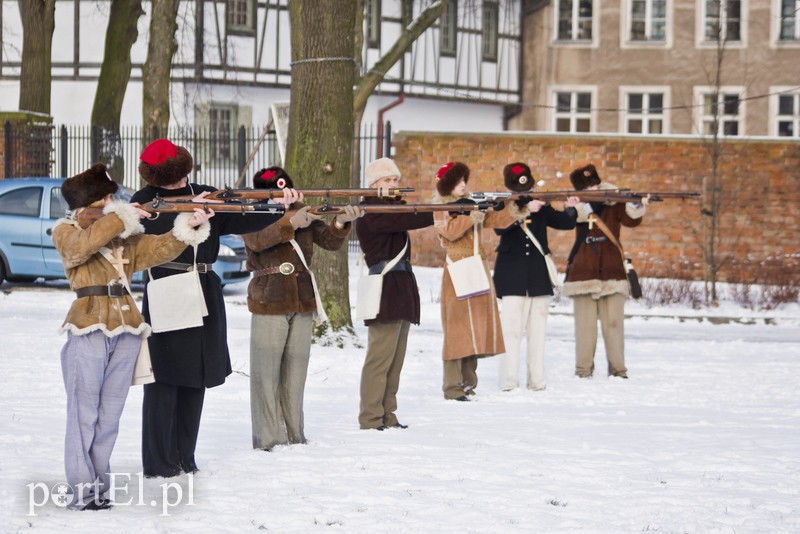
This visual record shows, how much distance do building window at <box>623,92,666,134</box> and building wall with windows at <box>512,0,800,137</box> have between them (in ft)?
0.09

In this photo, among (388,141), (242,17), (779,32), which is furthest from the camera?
(779,32)

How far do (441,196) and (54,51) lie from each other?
26.9 m

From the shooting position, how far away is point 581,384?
41.3ft

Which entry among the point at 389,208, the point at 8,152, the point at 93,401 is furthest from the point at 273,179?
the point at 8,152

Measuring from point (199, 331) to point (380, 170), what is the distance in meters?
2.12

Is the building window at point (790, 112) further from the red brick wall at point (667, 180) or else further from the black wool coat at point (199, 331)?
the black wool coat at point (199, 331)

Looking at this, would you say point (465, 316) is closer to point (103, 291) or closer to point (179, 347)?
point (179, 347)

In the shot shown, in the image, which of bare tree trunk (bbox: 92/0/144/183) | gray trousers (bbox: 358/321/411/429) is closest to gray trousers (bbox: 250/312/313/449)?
gray trousers (bbox: 358/321/411/429)

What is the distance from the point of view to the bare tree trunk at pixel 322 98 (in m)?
13.9

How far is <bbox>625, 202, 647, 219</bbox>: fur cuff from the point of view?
1276 centimetres

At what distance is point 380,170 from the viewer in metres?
9.45

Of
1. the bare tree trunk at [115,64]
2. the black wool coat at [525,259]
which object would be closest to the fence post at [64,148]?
the bare tree trunk at [115,64]

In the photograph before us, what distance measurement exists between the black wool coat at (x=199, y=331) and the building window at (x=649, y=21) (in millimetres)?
32765

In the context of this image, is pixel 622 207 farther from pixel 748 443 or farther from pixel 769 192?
pixel 769 192
